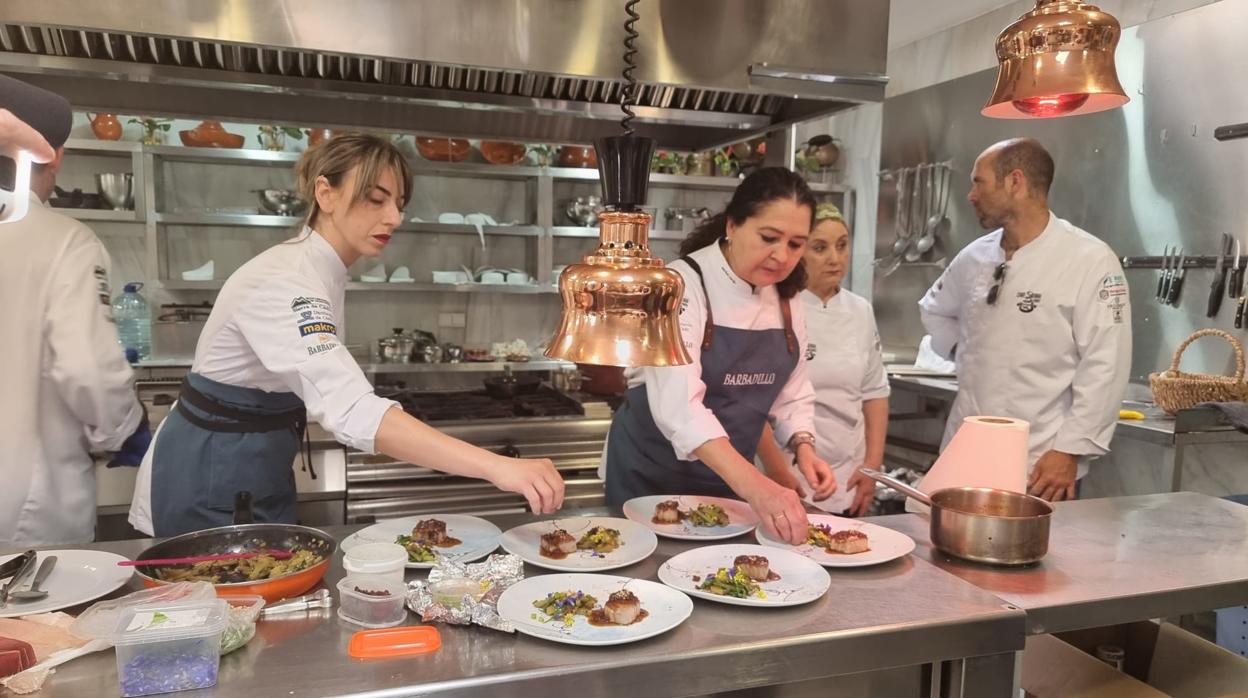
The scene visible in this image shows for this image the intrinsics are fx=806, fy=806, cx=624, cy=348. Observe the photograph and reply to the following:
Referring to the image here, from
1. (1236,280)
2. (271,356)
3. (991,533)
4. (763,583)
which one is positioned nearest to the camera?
(763,583)

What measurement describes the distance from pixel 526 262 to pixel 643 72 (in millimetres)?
3071

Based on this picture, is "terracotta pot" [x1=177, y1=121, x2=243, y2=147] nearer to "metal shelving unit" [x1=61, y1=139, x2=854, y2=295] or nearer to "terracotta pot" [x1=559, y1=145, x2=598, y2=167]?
"metal shelving unit" [x1=61, y1=139, x2=854, y2=295]

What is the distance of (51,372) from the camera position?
205 cm

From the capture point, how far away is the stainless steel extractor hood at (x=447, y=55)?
182cm

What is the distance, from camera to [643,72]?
2.11m

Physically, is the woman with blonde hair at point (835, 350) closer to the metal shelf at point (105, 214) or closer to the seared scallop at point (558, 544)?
the seared scallop at point (558, 544)

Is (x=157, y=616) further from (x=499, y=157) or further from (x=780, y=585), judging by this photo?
(x=499, y=157)

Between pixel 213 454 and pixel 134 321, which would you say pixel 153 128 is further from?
pixel 213 454

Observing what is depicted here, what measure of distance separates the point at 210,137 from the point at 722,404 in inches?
135

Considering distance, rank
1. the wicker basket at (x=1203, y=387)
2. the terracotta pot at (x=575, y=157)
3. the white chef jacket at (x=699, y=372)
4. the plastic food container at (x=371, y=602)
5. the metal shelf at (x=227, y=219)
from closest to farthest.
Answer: the plastic food container at (x=371, y=602)
the white chef jacket at (x=699, y=372)
the wicker basket at (x=1203, y=387)
the metal shelf at (x=227, y=219)
the terracotta pot at (x=575, y=157)

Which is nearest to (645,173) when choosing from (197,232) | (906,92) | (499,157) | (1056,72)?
(1056,72)

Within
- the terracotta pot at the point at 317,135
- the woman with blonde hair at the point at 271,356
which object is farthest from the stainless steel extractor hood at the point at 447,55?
the terracotta pot at the point at 317,135

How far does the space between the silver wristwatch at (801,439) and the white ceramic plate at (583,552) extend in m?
0.72

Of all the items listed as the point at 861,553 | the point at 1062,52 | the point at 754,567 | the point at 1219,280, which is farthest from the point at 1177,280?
the point at 754,567
